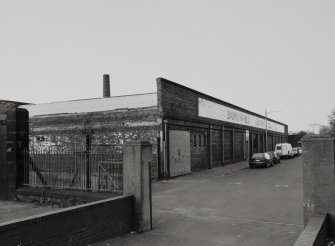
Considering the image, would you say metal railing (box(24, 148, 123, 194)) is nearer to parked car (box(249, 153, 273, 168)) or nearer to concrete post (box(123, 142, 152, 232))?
concrete post (box(123, 142, 152, 232))

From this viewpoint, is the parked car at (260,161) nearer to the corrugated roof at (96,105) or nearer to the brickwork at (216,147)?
the brickwork at (216,147)

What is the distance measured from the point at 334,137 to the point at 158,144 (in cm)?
1482

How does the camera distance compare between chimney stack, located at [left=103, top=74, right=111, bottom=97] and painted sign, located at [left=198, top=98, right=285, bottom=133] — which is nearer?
painted sign, located at [left=198, top=98, right=285, bottom=133]

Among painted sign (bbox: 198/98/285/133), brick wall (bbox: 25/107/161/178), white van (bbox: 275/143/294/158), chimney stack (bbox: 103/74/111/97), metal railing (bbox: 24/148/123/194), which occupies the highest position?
chimney stack (bbox: 103/74/111/97)

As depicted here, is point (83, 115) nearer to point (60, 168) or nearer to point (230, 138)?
point (60, 168)

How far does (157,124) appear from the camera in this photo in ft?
72.5

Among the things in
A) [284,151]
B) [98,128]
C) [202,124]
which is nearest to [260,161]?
[202,124]

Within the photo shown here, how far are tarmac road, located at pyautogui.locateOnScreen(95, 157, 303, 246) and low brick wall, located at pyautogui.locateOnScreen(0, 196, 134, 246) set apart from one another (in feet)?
1.16

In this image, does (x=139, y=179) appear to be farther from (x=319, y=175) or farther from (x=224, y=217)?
(x=319, y=175)

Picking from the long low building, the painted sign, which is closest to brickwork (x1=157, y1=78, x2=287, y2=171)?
the long low building

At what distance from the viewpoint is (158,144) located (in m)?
21.8

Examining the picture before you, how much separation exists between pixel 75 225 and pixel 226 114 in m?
29.5

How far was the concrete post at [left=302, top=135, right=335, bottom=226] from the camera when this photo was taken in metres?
7.57

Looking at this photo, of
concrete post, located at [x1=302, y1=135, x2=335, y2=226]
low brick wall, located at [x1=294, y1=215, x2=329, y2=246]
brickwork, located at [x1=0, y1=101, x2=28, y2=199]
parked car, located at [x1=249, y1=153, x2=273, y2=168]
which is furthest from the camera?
parked car, located at [x1=249, y1=153, x2=273, y2=168]
